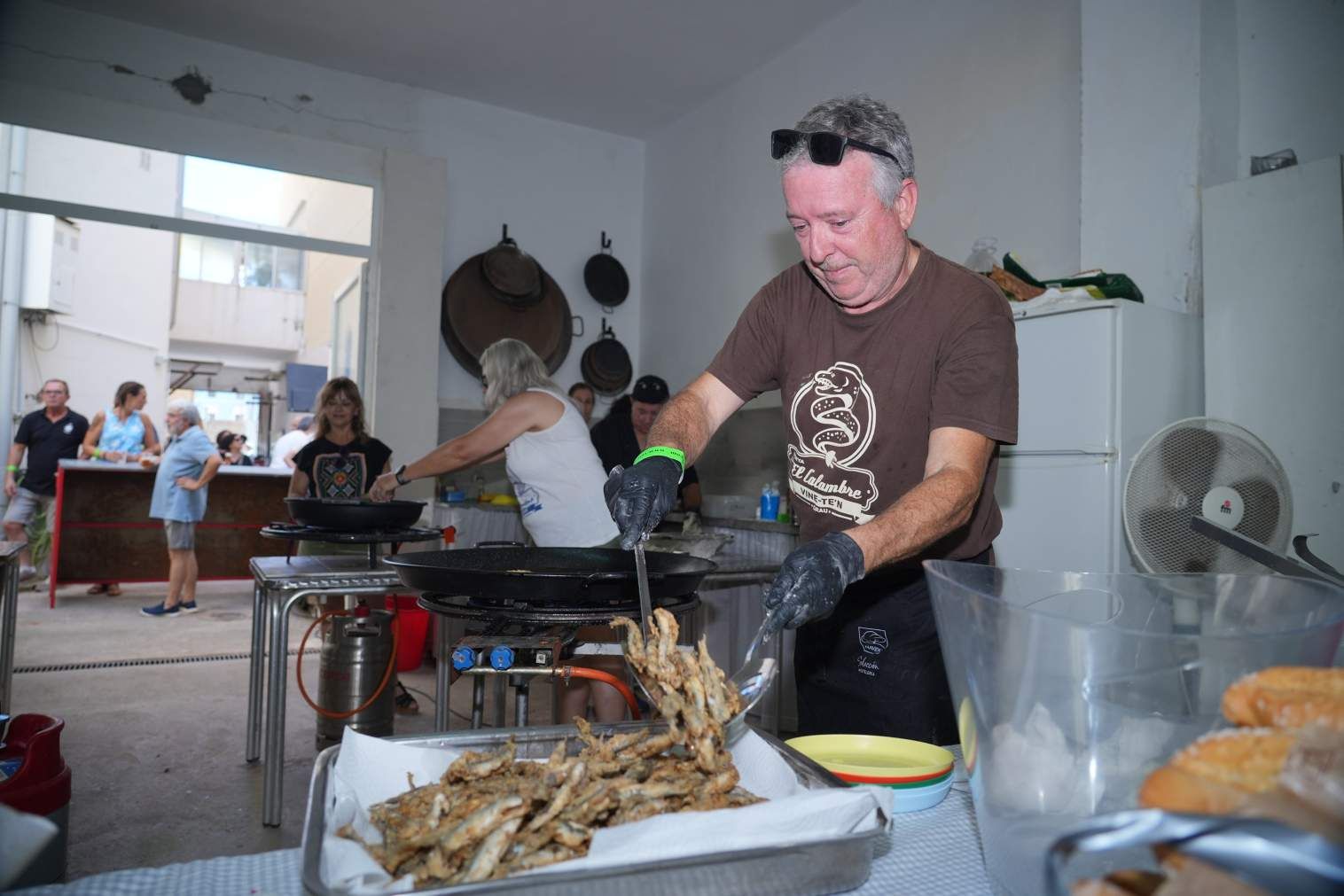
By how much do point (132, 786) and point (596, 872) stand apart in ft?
11.2

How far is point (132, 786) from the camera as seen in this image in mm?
3264

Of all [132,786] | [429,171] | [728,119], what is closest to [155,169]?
[429,171]

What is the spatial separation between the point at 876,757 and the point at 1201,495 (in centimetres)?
186

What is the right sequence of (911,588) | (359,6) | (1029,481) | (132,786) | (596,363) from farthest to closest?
(596,363)
(359,6)
(132,786)
(1029,481)
(911,588)

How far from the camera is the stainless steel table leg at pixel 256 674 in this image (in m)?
3.36

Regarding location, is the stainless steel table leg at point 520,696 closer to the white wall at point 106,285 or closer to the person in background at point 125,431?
the person in background at point 125,431

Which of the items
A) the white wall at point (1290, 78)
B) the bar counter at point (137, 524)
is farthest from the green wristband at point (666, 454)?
the bar counter at point (137, 524)

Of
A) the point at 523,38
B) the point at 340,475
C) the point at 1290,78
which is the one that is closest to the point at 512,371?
the point at 340,475

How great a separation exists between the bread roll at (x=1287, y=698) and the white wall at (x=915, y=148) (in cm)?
348

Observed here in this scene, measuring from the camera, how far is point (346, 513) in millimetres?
2893

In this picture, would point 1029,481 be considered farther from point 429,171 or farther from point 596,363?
point 429,171

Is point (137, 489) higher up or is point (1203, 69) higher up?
point (1203, 69)

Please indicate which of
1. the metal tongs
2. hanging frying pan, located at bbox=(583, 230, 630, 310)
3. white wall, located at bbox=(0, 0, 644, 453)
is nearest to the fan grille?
the metal tongs

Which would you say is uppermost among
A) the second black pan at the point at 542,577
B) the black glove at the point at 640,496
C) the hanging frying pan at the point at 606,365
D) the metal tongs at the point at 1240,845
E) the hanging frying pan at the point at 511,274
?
the hanging frying pan at the point at 511,274
